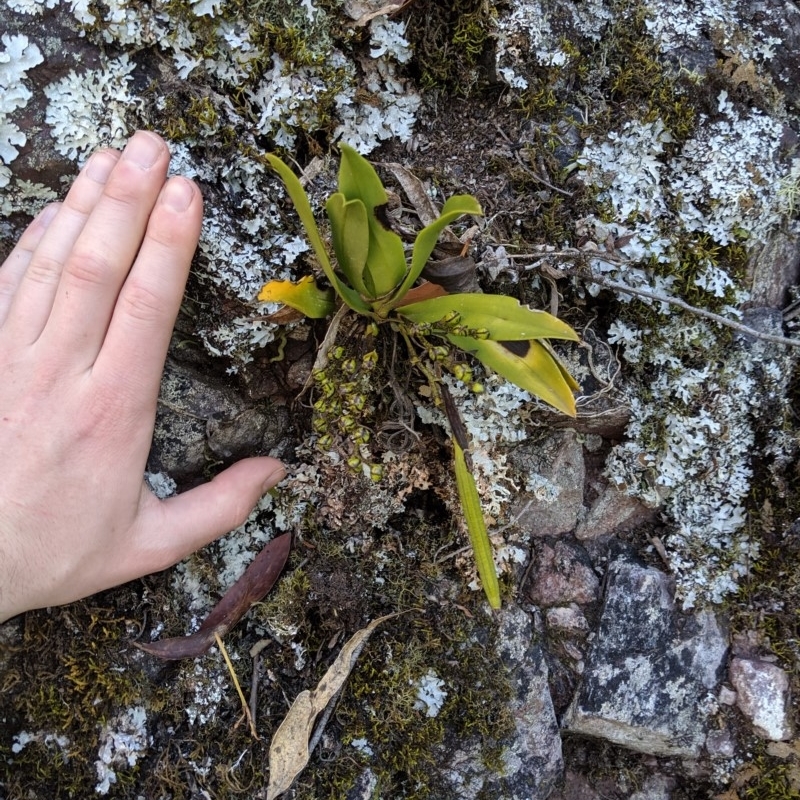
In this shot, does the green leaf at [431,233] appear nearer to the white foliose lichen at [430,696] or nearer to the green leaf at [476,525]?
the green leaf at [476,525]

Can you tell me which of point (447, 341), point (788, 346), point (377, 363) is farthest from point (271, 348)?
point (788, 346)

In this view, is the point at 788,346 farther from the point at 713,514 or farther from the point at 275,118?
the point at 275,118

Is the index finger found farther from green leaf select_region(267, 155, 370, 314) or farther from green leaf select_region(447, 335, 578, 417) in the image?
green leaf select_region(447, 335, 578, 417)

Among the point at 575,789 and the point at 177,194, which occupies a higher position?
the point at 177,194

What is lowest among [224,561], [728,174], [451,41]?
[224,561]

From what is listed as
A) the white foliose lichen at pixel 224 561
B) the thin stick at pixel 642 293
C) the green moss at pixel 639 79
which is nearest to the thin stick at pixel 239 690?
the white foliose lichen at pixel 224 561

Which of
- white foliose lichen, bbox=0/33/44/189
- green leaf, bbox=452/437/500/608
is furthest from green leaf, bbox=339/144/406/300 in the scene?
white foliose lichen, bbox=0/33/44/189

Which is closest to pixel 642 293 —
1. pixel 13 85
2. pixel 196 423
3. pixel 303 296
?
pixel 303 296

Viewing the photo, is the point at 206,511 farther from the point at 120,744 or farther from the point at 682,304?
the point at 682,304
